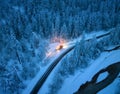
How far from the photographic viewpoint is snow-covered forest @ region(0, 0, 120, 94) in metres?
46.2

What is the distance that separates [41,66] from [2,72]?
525 inches

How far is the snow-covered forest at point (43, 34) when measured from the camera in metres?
46.2

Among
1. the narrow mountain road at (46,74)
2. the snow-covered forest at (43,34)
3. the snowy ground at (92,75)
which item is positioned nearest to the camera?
the narrow mountain road at (46,74)

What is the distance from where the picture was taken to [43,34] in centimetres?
7062

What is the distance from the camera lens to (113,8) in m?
98.1

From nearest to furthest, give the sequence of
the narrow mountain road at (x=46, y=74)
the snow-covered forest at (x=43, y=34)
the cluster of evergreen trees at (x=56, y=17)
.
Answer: the narrow mountain road at (x=46, y=74), the snow-covered forest at (x=43, y=34), the cluster of evergreen trees at (x=56, y=17)

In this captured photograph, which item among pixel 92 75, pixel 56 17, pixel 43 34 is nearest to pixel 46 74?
pixel 92 75

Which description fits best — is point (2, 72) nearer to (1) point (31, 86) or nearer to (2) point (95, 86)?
(1) point (31, 86)

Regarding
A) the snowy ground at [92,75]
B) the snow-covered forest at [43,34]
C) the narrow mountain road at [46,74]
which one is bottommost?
the snowy ground at [92,75]

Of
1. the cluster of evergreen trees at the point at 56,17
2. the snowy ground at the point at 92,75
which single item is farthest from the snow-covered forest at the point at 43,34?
the snowy ground at the point at 92,75

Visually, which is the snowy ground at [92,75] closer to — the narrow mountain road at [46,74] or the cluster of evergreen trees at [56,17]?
the narrow mountain road at [46,74]

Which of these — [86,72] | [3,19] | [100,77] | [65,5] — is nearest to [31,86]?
[86,72]

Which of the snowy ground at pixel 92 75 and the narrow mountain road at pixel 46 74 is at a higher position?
the narrow mountain road at pixel 46 74

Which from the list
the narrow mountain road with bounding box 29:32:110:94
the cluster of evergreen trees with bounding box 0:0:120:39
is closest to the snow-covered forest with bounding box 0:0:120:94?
the cluster of evergreen trees with bounding box 0:0:120:39
